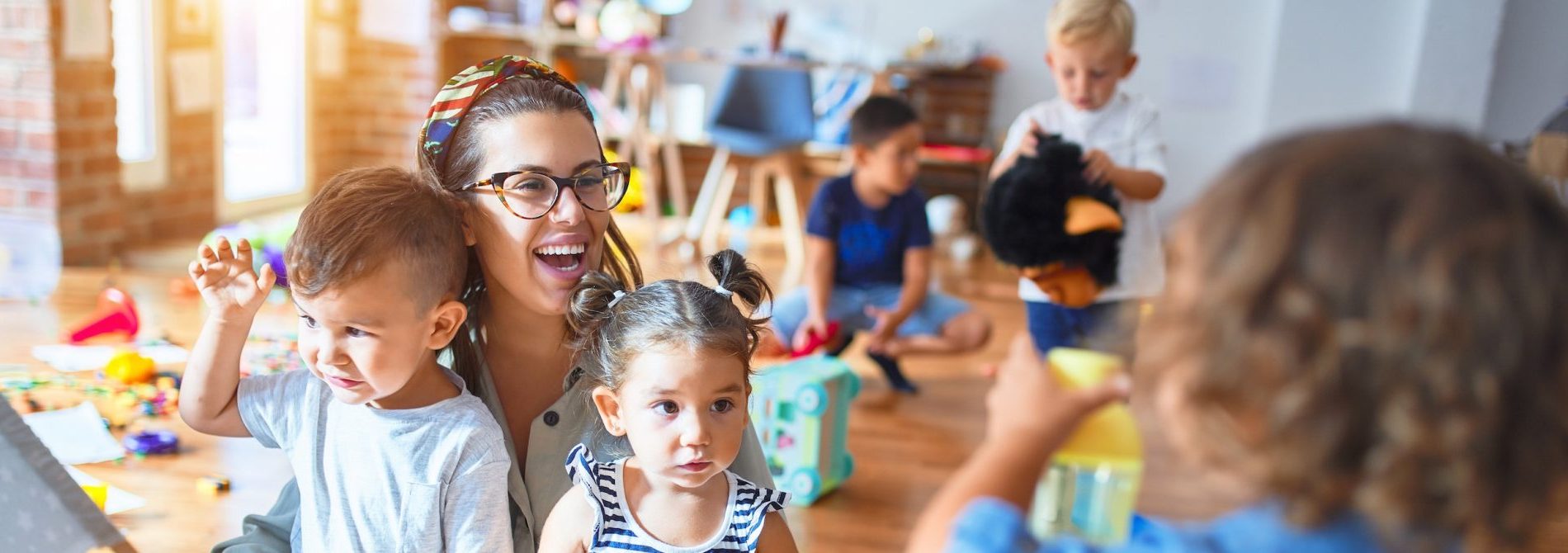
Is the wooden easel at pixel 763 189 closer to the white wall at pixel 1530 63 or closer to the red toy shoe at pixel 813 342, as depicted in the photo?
the red toy shoe at pixel 813 342

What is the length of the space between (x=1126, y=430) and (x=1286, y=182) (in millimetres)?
662

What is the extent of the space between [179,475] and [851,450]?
1.34 m

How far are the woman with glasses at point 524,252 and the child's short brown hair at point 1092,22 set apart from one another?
1.43 metres

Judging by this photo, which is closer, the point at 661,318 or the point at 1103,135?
the point at 661,318

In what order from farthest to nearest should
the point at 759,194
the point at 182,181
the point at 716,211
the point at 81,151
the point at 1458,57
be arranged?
the point at 759,194 → the point at 1458,57 → the point at 716,211 → the point at 182,181 → the point at 81,151

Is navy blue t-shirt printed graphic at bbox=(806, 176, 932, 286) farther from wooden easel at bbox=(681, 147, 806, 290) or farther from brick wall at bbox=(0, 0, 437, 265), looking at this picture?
wooden easel at bbox=(681, 147, 806, 290)

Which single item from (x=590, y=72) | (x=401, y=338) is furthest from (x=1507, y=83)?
(x=401, y=338)

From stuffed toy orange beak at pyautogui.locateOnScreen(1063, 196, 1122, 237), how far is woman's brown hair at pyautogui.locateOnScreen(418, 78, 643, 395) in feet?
Result: 3.93

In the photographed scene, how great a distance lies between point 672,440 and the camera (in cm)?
118

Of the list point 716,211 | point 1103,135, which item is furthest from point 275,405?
point 716,211

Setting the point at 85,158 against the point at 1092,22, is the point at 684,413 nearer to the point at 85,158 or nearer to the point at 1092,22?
the point at 1092,22

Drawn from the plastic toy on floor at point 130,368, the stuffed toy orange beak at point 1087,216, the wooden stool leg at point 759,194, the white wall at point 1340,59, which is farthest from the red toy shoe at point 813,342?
the white wall at point 1340,59

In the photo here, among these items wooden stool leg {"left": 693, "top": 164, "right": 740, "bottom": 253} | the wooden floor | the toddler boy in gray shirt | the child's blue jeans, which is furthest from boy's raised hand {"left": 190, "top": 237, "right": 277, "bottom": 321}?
wooden stool leg {"left": 693, "top": 164, "right": 740, "bottom": 253}

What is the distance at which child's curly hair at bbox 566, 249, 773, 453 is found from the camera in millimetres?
1203
